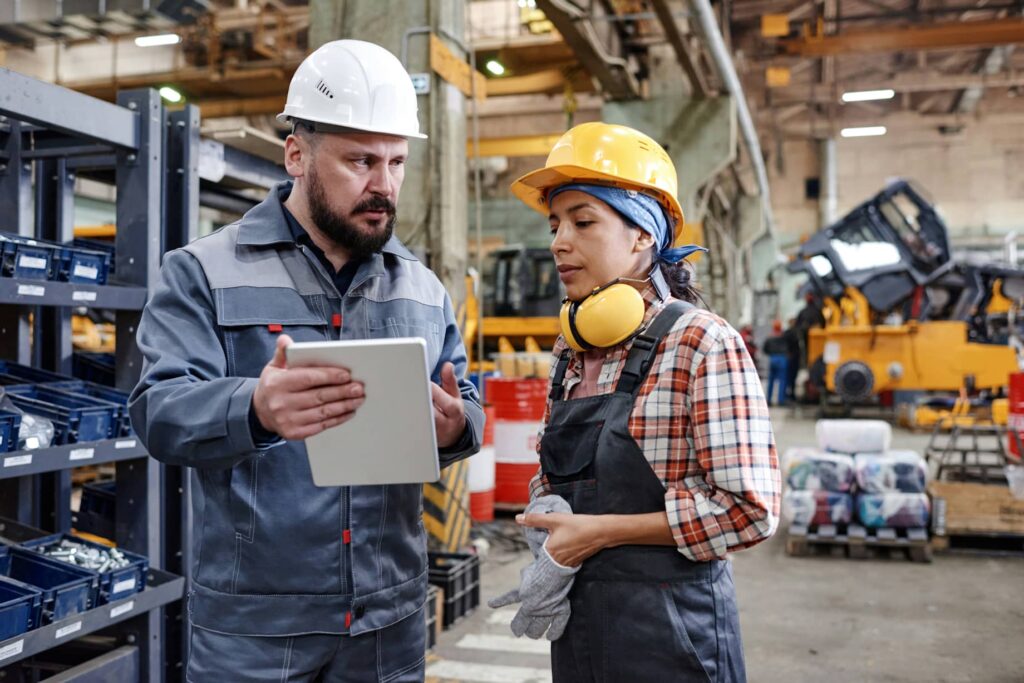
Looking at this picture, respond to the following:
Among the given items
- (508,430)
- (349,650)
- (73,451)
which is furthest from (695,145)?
(349,650)

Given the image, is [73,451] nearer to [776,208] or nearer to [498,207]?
[498,207]

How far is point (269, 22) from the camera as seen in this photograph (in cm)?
1592

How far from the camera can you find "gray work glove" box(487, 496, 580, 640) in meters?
1.84

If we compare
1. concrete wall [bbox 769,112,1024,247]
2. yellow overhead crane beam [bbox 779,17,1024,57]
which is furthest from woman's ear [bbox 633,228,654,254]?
concrete wall [bbox 769,112,1024,247]

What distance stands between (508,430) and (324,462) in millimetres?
6504

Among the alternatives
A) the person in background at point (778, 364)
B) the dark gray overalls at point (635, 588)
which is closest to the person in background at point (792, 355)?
the person in background at point (778, 364)

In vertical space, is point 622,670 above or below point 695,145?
below

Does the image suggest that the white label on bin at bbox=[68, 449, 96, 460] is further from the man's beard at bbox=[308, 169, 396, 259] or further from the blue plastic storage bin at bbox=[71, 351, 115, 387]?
the man's beard at bbox=[308, 169, 396, 259]

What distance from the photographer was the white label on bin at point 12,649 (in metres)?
2.71

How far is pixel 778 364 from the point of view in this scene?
62.2ft

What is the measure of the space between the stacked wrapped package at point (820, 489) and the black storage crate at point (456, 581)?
2882 millimetres

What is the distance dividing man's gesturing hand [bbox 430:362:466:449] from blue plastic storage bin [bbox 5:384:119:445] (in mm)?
1935

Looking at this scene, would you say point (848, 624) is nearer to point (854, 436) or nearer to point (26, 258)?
point (854, 436)

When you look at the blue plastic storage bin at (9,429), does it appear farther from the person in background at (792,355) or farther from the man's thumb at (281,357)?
the person in background at (792,355)
